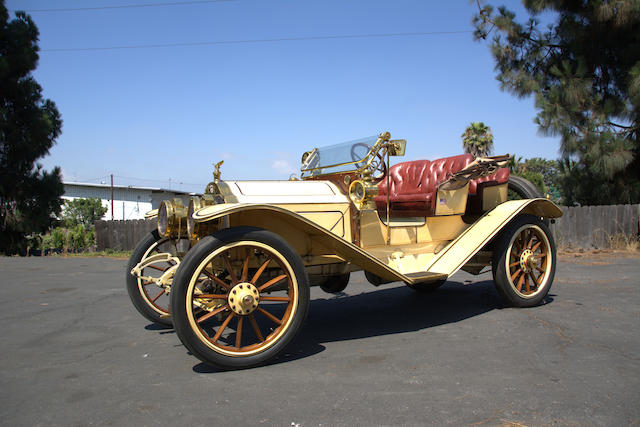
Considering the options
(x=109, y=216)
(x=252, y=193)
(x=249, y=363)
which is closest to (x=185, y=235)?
(x=252, y=193)

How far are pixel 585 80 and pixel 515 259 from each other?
888 centimetres

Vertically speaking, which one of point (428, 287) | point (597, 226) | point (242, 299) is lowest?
point (428, 287)

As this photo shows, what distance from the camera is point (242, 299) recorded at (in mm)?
3316

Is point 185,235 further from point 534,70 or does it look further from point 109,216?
point 109,216

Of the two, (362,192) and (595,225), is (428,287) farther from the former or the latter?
(595,225)

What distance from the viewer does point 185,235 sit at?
13.8 ft

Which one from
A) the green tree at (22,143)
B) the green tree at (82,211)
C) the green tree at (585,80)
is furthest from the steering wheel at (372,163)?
the green tree at (82,211)

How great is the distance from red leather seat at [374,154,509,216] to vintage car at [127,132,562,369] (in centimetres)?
1

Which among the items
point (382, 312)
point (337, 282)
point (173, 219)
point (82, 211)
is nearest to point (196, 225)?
point (173, 219)

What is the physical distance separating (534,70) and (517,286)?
10.2 m

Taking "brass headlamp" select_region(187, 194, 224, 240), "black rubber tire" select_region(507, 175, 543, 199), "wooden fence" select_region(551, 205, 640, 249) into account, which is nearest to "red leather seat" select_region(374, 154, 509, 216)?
"black rubber tire" select_region(507, 175, 543, 199)

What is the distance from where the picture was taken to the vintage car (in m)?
3.32

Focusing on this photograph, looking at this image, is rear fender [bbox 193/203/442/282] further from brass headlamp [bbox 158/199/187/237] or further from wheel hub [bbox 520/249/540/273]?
wheel hub [bbox 520/249/540/273]

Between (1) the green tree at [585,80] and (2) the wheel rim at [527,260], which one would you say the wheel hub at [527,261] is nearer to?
(2) the wheel rim at [527,260]
